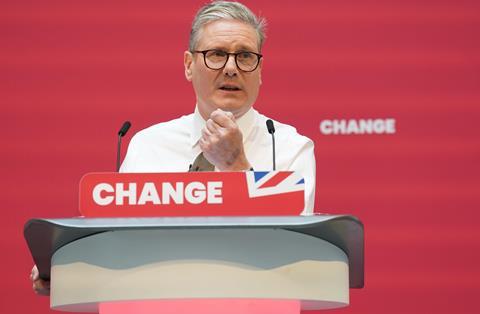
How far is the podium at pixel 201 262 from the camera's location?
4.94ft

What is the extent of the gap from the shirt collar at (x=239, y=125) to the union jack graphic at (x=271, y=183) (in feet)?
2.71

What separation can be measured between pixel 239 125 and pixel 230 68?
183 mm

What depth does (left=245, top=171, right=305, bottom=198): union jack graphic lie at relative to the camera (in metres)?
1.59

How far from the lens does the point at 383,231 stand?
3.16 metres

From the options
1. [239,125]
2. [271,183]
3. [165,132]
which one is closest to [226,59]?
[239,125]

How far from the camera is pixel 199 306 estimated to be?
152 cm

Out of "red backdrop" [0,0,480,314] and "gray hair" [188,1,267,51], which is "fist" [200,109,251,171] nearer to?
"gray hair" [188,1,267,51]

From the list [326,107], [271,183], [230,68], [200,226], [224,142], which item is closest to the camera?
[200,226]

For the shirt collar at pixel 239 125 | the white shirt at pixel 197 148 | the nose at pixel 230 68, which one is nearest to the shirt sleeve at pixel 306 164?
the white shirt at pixel 197 148

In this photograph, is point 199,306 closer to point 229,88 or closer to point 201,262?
point 201,262

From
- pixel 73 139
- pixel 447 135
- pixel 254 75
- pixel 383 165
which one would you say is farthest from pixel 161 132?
pixel 447 135

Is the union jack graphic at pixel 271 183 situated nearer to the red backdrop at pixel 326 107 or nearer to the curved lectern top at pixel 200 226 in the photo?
the curved lectern top at pixel 200 226

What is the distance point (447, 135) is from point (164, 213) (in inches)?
74.0

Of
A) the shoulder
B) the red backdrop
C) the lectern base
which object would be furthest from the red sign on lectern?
the red backdrop
